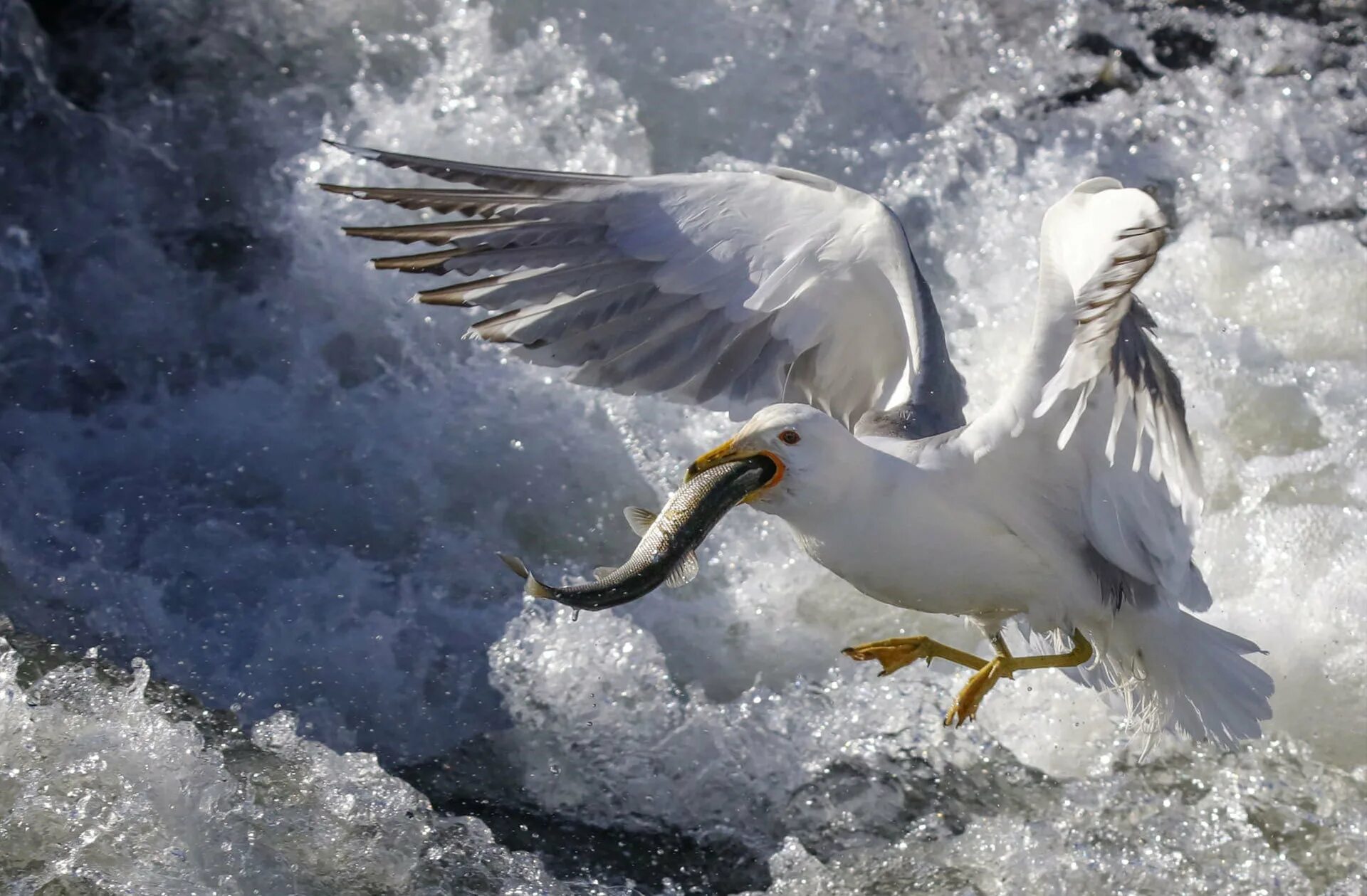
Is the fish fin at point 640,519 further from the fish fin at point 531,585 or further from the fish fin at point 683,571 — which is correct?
the fish fin at point 531,585

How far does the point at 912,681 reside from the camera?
461 centimetres

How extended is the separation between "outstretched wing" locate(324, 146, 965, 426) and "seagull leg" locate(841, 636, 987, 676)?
58 cm

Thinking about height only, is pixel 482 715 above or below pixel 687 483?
below

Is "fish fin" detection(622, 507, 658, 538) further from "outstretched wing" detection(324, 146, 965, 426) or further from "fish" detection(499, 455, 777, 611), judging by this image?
"outstretched wing" detection(324, 146, 965, 426)

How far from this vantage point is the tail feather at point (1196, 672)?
3.78 metres

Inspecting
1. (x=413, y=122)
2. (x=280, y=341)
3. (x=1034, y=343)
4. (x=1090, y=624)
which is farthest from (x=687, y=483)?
(x=413, y=122)

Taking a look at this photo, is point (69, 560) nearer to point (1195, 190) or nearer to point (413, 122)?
point (413, 122)

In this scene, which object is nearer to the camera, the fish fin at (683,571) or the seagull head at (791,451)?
the fish fin at (683,571)

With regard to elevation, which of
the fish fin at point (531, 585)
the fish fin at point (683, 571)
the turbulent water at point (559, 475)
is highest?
the fish fin at point (531, 585)

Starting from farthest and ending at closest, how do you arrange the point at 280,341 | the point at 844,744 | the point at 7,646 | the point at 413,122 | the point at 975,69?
the point at 975,69
the point at 413,122
the point at 280,341
the point at 844,744
the point at 7,646

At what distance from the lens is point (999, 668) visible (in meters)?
3.73

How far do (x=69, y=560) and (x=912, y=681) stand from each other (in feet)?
8.10

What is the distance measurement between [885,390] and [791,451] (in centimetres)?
79

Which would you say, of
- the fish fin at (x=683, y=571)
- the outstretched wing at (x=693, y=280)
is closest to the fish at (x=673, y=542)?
the fish fin at (x=683, y=571)
